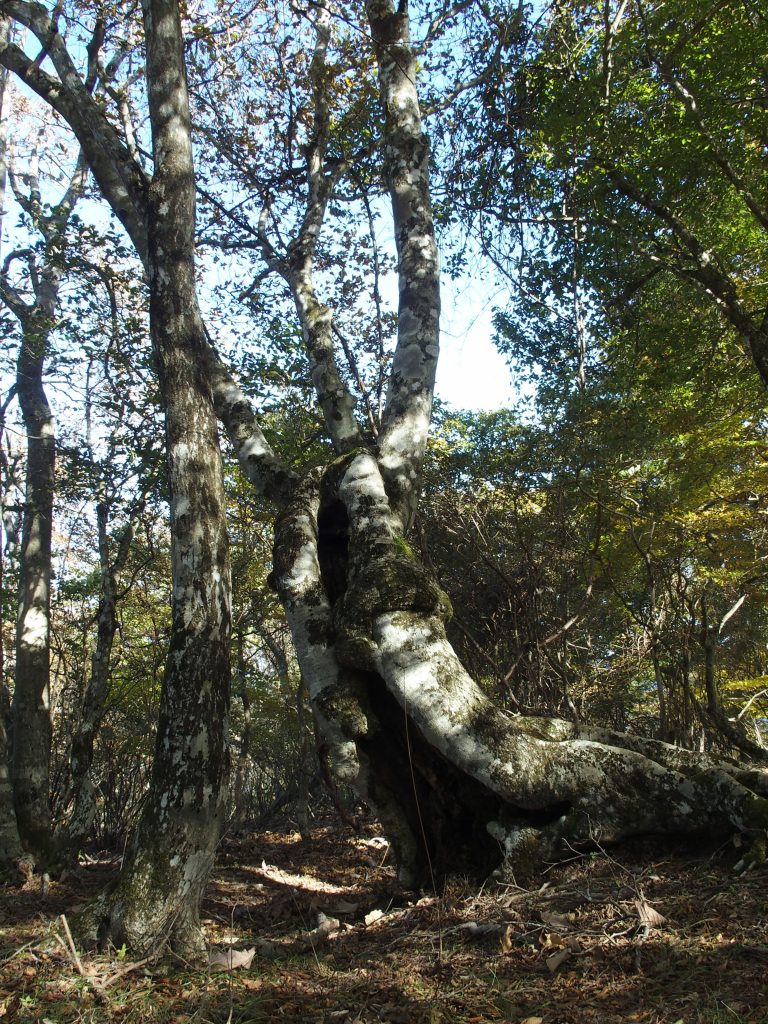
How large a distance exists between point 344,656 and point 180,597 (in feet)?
3.38

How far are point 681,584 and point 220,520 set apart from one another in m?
5.83

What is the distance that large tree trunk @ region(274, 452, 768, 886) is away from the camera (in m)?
3.85

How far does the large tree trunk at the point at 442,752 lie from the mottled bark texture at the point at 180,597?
0.79 metres

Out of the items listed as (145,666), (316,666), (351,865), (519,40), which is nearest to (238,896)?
(351,865)

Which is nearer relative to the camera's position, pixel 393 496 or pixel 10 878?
pixel 393 496

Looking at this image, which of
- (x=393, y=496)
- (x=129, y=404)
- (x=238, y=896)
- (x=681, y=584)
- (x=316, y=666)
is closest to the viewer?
(x=316, y=666)

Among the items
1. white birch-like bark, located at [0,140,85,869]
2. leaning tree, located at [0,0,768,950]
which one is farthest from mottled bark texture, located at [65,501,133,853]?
leaning tree, located at [0,0,768,950]

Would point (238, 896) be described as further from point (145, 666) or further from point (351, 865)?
point (145, 666)

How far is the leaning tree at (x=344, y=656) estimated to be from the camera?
3650 millimetres

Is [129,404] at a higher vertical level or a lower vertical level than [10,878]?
higher

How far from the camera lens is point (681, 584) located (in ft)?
26.1

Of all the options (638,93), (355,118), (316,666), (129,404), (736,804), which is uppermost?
(355,118)

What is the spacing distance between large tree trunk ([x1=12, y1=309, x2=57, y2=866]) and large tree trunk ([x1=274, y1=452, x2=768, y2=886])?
4095 mm

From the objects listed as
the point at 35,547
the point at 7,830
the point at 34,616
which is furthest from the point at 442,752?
the point at 35,547
